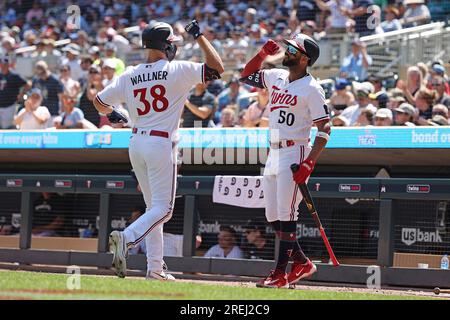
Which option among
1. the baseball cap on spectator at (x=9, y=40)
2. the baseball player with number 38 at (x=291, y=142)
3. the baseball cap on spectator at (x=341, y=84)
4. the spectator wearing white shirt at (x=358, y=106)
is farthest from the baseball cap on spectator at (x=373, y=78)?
the baseball cap on spectator at (x=9, y=40)

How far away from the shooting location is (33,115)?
13.3 metres

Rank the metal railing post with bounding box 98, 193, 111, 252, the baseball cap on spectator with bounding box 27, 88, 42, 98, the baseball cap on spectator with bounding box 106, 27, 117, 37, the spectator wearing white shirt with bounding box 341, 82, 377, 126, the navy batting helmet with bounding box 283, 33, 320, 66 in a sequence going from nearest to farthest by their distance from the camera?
the navy batting helmet with bounding box 283, 33, 320, 66 → the metal railing post with bounding box 98, 193, 111, 252 → the spectator wearing white shirt with bounding box 341, 82, 377, 126 → the baseball cap on spectator with bounding box 27, 88, 42, 98 → the baseball cap on spectator with bounding box 106, 27, 117, 37

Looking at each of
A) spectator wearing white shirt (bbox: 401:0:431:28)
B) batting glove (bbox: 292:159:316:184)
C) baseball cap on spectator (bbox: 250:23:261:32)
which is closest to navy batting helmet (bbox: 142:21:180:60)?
batting glove (bbox: 292:159:316:184)

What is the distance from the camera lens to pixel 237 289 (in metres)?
6.30

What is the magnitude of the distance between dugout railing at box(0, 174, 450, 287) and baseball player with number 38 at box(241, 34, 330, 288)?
1.95 meters

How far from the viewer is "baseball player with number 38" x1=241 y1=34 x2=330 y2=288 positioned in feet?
24.1

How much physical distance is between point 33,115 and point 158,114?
6306 mm

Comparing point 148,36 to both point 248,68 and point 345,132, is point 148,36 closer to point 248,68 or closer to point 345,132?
point 248,68

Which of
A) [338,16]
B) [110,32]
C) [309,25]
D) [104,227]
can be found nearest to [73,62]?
[110,32]

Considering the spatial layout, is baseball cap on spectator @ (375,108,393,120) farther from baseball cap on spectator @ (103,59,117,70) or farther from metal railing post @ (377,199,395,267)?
baseball cap on spectator @ (103,59,117,70)

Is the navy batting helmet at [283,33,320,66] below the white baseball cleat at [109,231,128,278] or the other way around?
the other way around

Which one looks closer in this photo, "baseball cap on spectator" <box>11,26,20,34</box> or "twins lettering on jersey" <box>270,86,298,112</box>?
"twins lettering on jersey" <box>270,86,298,112</box>

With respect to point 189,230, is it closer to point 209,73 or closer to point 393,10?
point 209,73
